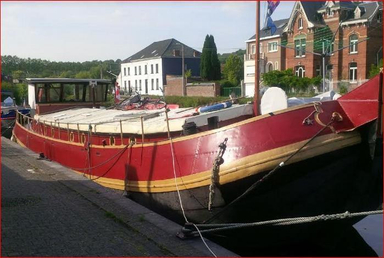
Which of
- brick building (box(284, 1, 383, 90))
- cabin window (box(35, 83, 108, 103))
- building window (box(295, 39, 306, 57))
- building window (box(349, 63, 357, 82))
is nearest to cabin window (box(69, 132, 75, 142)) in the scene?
cabin window (box(35, 83, 108, 103))

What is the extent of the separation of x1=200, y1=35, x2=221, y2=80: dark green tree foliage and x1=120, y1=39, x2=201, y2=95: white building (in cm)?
439

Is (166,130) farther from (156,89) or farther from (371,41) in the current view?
(156,89)

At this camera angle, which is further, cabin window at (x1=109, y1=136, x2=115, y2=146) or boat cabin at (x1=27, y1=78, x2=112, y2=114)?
boat cabin at (x1=27, y1=78, x2=112, y2=114)

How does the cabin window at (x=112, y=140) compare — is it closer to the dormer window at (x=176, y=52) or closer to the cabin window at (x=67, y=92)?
the cabin window at (x=67, y=92)

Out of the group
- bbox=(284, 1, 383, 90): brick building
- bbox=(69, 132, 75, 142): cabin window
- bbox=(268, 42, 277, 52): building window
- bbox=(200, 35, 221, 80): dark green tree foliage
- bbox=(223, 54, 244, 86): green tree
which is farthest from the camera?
bbox=(223, 54, 244, 86): green tree

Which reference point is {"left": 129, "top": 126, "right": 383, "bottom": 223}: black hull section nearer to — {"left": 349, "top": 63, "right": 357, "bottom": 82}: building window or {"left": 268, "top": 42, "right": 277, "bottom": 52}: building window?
{"left": 349, "top": 63, "right": 357, "bottom": 82}: building window

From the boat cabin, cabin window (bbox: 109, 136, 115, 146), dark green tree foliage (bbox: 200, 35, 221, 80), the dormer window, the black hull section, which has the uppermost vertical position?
the dormer window

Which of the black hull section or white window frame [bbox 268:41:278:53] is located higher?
white window frame [bbox 268:41:278:53]

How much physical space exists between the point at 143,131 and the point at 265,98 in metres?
2.37

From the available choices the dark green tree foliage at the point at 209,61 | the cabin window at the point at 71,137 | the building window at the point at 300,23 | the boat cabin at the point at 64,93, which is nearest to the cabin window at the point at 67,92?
the boat cabin at the point at 64,93

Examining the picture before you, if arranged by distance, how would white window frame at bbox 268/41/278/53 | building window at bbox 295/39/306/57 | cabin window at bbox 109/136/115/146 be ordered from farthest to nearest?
white window frame at bbox 268/41/278/53 < building window at bbox 295/39/306/57 < cabin window at bbox 109/136/115/146

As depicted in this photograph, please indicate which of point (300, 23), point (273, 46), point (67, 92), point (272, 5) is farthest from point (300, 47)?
point (272, 5)

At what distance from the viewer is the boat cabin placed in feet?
46.1

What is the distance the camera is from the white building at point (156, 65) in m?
56.5
